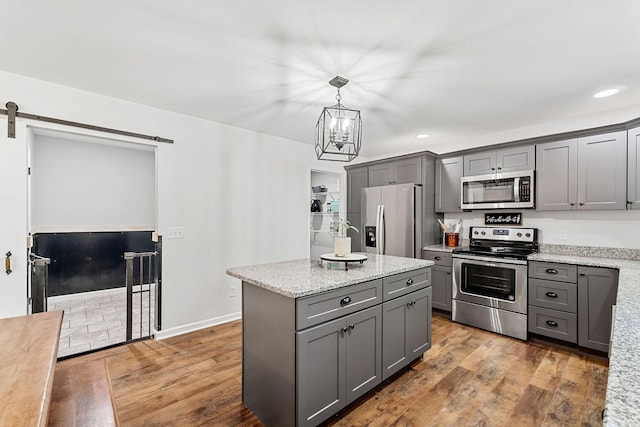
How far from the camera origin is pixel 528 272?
312cm

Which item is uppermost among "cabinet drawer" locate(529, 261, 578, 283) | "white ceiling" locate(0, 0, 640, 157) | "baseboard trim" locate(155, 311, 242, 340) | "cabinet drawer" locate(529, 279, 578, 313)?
"white ceiling" locate(0, 0, 640, 157)

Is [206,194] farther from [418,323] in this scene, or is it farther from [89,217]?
[89,217]

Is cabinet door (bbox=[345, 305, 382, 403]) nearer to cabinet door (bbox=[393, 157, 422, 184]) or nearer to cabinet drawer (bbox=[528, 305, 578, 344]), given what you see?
cabinet drawer (bbox=[528, 305, 578, 344])

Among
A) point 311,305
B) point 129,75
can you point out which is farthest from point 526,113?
point 129,75

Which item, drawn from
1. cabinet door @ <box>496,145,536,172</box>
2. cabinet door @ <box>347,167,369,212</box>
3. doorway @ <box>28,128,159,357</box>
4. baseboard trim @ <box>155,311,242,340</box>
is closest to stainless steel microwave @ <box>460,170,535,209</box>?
cabinet door @ <box>496,145,536,172</box>

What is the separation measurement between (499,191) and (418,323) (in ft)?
6.98

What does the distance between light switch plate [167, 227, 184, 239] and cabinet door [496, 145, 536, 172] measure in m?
3.85

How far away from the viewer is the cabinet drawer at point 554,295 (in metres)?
Answer: 2.87

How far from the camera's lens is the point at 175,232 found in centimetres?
324

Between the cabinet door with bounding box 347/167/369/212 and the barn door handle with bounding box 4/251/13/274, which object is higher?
the cabinet door with bounding box 347/167/369/212

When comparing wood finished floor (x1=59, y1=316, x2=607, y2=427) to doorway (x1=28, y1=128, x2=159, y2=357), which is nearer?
wood finished floor (x1=59, y1=316, x2=607, y2=427)

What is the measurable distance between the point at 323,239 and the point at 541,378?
341cm

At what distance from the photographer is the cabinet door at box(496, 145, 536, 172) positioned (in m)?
3.39

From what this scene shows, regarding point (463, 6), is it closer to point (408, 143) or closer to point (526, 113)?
point (526, 113)
